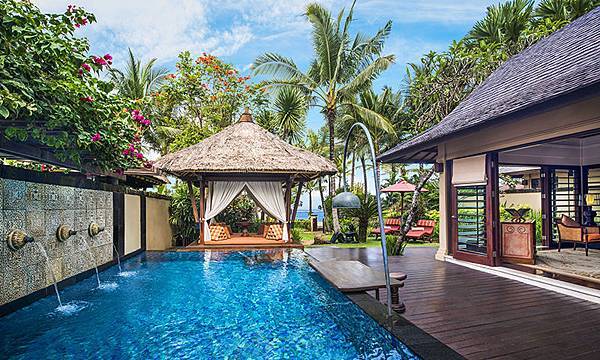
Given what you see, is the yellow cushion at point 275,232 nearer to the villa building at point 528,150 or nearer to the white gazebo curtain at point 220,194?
the white gazebo curtain at point 220,194

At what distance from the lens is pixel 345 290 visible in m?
4.22

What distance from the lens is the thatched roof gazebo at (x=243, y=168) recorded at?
9812mm

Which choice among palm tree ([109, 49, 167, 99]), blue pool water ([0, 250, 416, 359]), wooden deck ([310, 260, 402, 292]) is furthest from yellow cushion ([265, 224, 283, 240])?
palm tree ([109, 49, 167, 99])

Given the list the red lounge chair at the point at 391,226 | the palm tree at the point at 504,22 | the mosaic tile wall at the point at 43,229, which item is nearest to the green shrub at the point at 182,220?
the mosaic tile wall at the point at 43,229

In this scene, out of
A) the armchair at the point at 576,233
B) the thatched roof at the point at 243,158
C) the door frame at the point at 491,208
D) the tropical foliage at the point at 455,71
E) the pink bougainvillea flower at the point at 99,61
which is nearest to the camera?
the pink bougainvillea flower at the point at 99,61

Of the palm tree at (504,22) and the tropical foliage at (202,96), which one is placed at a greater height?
the palm tree at (504,22)

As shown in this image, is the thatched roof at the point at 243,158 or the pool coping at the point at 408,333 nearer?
the pool coping at the point at 408,333

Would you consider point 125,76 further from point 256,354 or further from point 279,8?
point 256,354

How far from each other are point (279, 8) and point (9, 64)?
12.9 meters

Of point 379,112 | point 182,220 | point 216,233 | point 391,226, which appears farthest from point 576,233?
point 379,112

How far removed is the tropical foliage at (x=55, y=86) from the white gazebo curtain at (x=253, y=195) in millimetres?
5525

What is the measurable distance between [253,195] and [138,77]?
12.4 m

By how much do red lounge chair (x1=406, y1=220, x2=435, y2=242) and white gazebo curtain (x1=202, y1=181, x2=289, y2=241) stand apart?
14.8ft

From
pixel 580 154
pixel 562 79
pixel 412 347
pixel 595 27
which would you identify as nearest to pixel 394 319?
pixel 412 347
